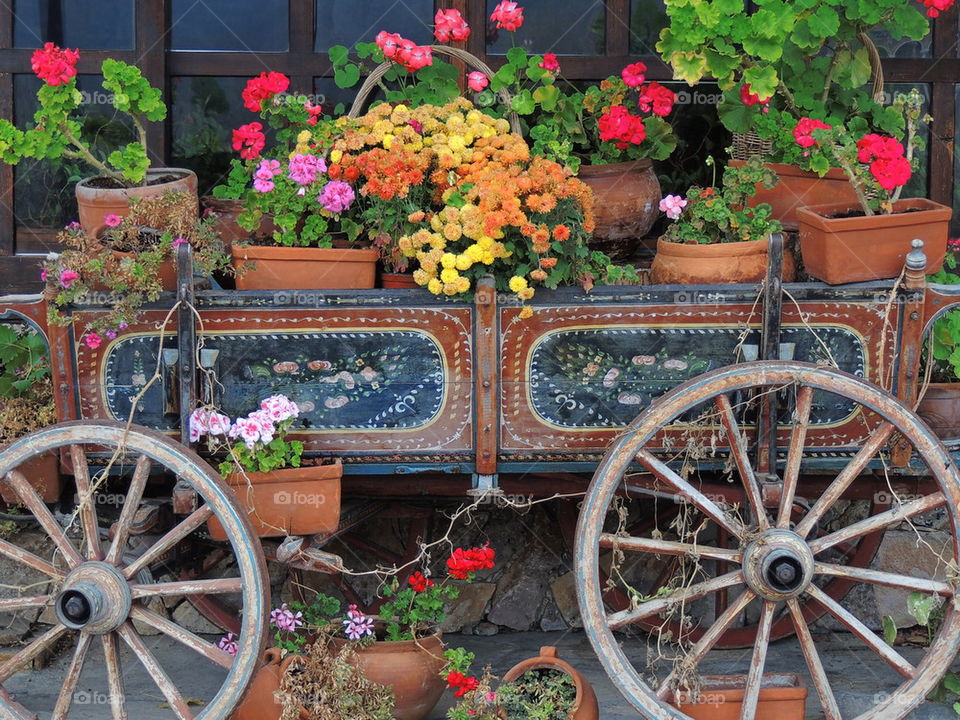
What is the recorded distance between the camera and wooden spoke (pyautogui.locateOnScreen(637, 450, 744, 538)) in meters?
3.66

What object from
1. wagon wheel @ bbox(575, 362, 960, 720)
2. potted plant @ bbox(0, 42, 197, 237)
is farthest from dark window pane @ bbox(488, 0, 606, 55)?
wagon wheel @ bbox(575, 362, 960, 720)

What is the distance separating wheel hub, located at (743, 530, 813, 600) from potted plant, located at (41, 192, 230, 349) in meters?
1.78

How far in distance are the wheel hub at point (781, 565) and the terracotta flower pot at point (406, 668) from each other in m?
1.05

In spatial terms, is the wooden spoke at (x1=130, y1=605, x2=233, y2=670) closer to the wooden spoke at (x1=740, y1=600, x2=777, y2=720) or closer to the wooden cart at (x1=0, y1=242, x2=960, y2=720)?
the wooden cart at (x1=0, y1=242, x2=960, y2=720)

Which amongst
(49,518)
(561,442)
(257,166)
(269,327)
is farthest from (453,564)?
(257,166)

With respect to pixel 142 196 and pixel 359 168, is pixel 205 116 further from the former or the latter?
pixel 359 168

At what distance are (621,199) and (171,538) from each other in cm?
181

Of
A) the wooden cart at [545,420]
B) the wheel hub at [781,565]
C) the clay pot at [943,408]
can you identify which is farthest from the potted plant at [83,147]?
the clay pot at [943,408]

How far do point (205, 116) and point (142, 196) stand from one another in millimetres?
874

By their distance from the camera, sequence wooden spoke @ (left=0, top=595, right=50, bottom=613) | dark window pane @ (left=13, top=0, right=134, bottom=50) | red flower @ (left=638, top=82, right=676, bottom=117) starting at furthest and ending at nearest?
dark window pane @ (left=13, top=0, right=134, bottom=50), red flower @ (left=638, top=82, right=676, bottom=117), wooden spoke @ (left=0, top=595, right=50, bottom=613)

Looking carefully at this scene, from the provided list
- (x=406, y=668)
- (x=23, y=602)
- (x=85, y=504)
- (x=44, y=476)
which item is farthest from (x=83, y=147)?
(x=406, y=668)

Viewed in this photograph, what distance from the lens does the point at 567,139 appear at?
433 cm

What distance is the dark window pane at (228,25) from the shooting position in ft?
15.8

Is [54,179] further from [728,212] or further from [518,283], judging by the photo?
[728,212]
